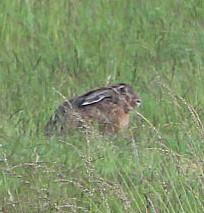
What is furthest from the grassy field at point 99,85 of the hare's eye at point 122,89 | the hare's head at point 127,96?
the hare's eye at point 122,89

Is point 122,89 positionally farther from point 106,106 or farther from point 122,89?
point 106,106

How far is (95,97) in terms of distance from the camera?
8.89m

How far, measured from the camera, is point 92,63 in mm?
10016

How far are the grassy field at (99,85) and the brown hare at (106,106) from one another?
0.38 ft

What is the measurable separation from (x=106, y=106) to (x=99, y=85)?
2.41ft

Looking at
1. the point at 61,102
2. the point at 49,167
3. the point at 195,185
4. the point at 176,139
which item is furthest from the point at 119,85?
the point at 195,185

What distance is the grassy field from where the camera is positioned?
6938mm

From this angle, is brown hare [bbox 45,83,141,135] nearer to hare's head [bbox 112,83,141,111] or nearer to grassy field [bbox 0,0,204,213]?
hare's head [bbox 112,83,141,111]

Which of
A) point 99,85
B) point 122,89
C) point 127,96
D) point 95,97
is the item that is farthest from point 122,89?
point 99,85

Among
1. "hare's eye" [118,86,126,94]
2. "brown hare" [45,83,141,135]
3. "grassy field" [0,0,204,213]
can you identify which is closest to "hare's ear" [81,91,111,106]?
"brown hare" [45,83,141,135]

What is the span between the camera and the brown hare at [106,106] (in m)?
8.73

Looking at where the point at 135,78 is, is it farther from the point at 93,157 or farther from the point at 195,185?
the point at 195,185

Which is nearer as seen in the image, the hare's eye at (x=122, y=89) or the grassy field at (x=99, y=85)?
the grassy field at (x=99, y=85)

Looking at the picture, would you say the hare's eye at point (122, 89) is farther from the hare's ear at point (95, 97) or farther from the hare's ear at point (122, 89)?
the hare's ear at point (95, 97)
